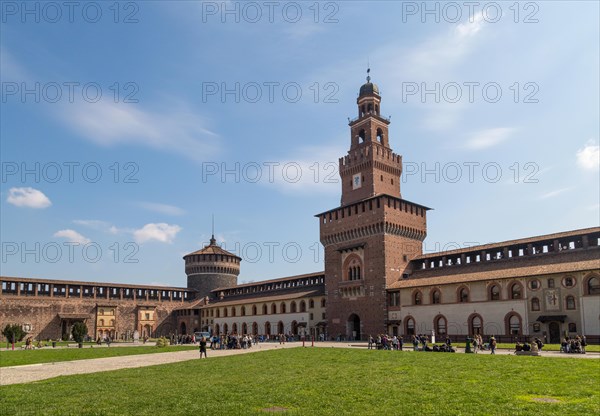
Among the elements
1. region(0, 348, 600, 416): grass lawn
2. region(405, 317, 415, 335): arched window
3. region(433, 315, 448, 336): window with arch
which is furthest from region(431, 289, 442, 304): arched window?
region(0, 348, 600, 416): grass lawn

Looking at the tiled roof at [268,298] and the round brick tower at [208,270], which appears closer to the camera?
the tiled roof at [268,298]

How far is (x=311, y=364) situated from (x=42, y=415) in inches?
504

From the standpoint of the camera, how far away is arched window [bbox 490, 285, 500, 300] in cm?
4372

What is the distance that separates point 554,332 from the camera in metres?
40.0

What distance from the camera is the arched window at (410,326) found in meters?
49.5

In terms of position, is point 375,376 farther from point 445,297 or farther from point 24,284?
point 24,284

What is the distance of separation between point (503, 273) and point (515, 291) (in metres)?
1.85

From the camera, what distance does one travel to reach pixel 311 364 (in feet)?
73.6

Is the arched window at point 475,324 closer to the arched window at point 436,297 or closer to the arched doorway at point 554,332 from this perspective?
the arched window at point 436,297

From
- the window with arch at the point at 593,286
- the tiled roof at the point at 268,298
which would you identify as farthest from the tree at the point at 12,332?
the window with arch at the point at 593,286

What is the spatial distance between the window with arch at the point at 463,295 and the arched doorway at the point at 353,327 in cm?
1234

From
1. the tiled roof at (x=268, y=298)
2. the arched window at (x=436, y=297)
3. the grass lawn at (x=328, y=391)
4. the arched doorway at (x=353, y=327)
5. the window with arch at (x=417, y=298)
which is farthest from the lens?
the tiled roof at (x=268, y=298)

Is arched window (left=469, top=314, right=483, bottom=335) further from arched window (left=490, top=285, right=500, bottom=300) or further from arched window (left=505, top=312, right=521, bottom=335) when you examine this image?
arched window (left=505, top=312, right=521, bottom=335)

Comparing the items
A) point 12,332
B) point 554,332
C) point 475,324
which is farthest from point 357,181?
point 12,332
